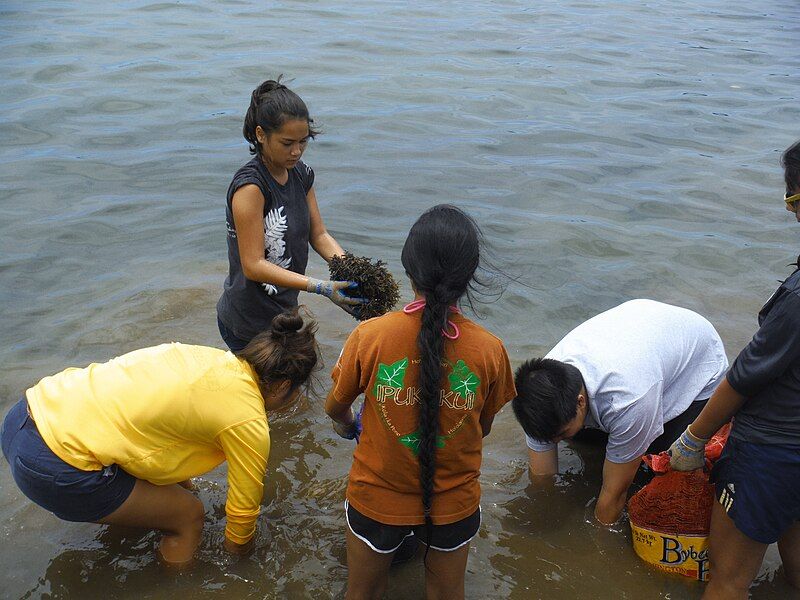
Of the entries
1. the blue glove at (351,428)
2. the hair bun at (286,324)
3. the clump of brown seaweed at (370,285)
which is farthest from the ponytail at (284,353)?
the clump of brown seaweed at (370,285)

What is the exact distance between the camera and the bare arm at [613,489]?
3396 millimetres

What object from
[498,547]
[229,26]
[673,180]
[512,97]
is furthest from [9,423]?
[229,26]

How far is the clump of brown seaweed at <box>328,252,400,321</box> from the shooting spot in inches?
135

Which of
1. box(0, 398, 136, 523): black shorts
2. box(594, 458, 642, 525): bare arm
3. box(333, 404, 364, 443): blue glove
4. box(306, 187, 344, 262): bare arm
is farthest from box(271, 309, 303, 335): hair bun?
box(594, 458, 642, 525): bare arm

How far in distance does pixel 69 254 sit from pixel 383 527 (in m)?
4.22

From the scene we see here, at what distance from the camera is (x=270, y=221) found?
3.51 m

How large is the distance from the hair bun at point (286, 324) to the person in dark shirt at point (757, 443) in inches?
57.4

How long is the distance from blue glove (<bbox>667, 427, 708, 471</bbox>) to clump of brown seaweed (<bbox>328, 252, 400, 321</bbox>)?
1267 mm

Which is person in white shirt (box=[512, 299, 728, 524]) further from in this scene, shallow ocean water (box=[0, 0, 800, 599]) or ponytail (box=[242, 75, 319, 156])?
ponytail (box=[242, 75, 319, 156])

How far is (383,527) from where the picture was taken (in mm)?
2572

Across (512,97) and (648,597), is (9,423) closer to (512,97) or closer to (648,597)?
(648,597)

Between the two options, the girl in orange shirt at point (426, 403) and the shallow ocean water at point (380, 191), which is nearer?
the girl in orange shirt at point (426, 403)

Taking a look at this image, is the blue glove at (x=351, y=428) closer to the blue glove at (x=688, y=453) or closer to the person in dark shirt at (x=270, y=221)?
the person in dark shirt at (x=270, y=221)

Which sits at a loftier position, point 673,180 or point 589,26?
point 589,26
